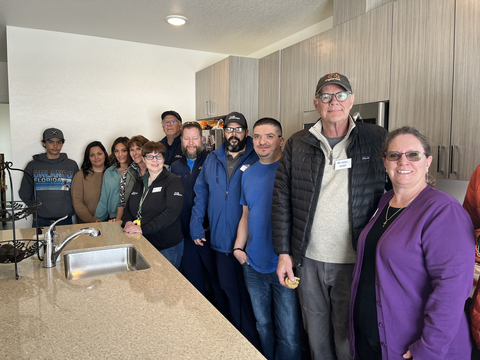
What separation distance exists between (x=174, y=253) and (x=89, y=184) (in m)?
1.69

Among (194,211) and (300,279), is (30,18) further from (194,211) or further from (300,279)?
(300,279)

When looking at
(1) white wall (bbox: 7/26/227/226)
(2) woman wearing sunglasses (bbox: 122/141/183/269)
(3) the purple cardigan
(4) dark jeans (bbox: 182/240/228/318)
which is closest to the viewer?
(3) the purple cardigan

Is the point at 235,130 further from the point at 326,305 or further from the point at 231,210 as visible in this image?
the point at 326,305

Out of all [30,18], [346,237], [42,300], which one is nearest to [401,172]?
[346,237]

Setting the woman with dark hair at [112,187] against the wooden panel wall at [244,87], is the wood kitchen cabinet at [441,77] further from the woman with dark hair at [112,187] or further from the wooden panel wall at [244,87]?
the woman with dark hair at [112,187]

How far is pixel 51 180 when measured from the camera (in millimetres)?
3592

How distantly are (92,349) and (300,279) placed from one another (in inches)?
41.8

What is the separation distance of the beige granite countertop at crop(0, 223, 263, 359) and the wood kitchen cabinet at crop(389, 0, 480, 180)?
5.22 feet

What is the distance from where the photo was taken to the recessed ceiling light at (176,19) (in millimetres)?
3352

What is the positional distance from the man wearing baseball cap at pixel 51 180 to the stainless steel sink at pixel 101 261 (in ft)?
6.43

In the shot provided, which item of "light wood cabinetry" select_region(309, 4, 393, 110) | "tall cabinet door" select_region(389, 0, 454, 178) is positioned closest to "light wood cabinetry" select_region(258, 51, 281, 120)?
"light wood cabinetry" select_region(309, 4, 393, 110)

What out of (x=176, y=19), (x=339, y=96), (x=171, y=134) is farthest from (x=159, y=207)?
(x=176, y=19)

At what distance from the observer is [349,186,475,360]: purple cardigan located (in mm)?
1115

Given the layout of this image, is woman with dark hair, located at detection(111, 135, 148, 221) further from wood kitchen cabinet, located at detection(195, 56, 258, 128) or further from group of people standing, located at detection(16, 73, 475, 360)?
wood kitchen cabinet, located at detection(195, 56, 258, 128)
